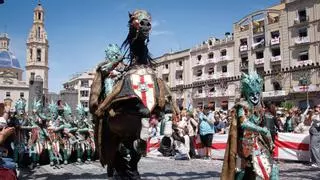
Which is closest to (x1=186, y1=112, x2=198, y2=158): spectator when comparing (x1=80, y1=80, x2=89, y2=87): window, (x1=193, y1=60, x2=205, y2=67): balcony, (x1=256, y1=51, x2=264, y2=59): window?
(x1=256, y1=51, x2=264, y2=59): window

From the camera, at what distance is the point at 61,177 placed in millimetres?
9867

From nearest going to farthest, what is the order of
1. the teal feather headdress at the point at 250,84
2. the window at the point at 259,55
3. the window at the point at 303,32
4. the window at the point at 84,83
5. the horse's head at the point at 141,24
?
the horse's head at the point at 141,24 → the teal feather headdress at the point at 250,84 → the window at the point at 303,32 → the window at the point at 259,55 → the window at the point at 84,83

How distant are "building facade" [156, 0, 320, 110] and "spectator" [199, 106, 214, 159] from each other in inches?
1033

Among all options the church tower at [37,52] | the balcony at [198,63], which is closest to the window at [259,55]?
the balcony at [198,63]

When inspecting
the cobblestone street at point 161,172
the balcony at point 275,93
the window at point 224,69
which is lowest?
the cobblestone street at point 161,172

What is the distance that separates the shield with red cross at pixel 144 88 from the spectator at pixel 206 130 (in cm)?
974

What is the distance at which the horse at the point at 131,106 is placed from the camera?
15.3 ft

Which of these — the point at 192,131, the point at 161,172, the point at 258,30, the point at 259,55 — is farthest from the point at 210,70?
the point at 161,172

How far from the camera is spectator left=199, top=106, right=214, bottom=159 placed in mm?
14359

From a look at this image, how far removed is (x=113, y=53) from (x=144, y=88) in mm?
900

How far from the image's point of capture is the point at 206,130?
47.1 feet

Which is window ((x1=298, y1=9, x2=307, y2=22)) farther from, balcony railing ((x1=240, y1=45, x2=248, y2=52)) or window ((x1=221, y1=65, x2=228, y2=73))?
window ((x1=221, y1=65, x2=228, y2=73))

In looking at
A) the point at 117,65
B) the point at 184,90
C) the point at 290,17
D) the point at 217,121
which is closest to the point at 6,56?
the point at 184,90

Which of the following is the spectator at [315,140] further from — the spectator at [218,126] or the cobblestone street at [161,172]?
the spectator at [218,126]
